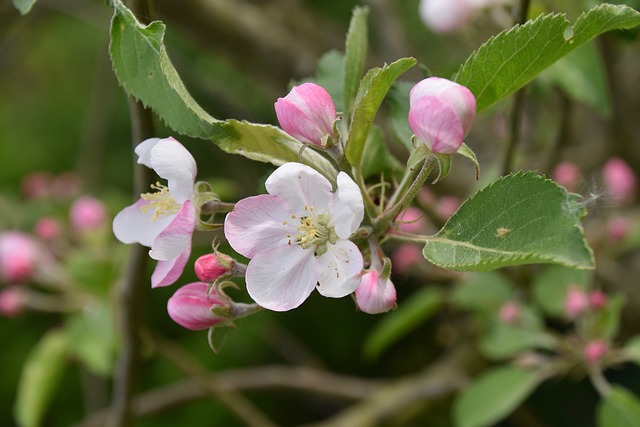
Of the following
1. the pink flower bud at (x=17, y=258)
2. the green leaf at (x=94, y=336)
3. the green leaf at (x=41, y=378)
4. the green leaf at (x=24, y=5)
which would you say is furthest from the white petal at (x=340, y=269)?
the pink flower bud at (x=17, y=258)

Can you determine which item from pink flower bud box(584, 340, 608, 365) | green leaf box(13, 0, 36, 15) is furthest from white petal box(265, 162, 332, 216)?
pink flower bud box(584, 340, 608, 365)

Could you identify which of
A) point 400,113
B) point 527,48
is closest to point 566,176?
point 400,113

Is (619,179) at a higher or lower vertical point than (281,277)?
higher

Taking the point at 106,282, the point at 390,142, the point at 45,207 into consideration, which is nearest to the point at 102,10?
the point at 45,207

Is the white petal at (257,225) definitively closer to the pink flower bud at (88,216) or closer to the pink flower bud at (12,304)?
the pink flower bud at (88,216)

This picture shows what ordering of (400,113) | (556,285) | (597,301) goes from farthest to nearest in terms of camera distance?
(556,285) < (597,301) < (400,113)

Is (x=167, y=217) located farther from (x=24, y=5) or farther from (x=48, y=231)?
(x=48, y=231)

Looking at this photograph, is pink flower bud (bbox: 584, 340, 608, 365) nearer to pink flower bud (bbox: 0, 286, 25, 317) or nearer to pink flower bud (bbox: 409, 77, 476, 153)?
pink flower bud (bbox: 409, 77, 476, 153)
